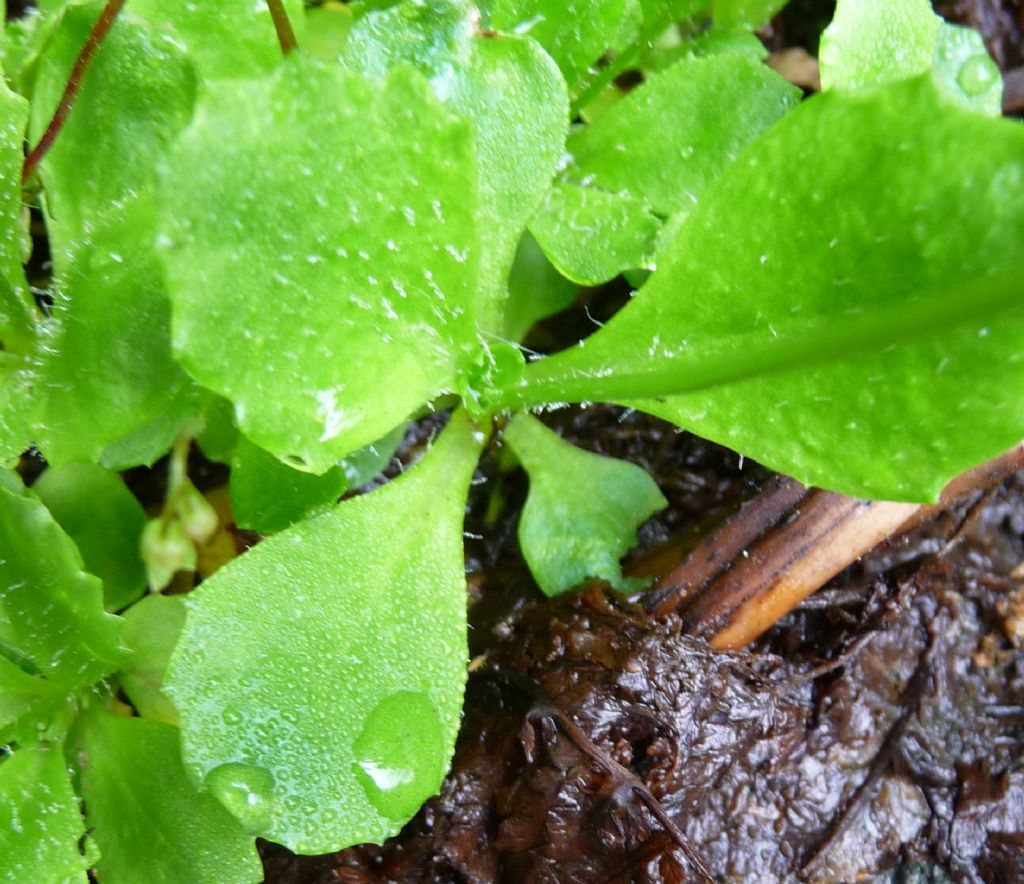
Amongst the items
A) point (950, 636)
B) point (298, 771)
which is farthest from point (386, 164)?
point (950, 636)

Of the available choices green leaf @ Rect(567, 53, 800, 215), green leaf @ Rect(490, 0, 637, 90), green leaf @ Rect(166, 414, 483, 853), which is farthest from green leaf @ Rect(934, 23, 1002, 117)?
green leaf @ Rect(166, 414, 483, 853)

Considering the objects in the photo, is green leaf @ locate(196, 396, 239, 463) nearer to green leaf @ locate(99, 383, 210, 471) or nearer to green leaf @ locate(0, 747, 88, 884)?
green leaf @ locate(99, 383, 210, 471)

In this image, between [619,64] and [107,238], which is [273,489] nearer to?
[107,238]

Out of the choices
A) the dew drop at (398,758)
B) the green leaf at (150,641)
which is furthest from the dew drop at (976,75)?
the green leaf at (150,641)

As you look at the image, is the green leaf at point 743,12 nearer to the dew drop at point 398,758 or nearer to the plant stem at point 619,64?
the plant stem at point 619,64

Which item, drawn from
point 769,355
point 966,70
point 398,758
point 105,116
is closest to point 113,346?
point 105,116

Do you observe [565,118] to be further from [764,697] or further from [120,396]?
[764,697]
